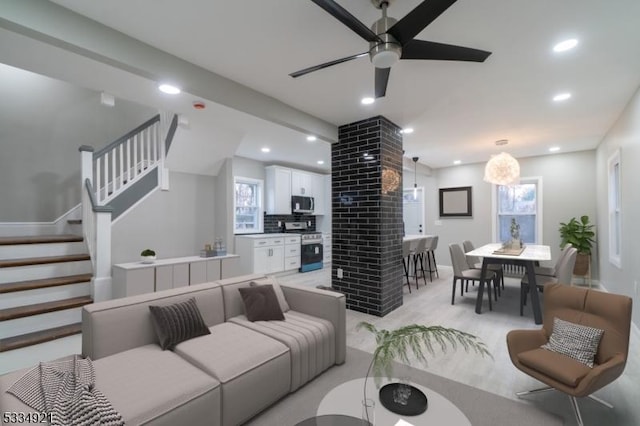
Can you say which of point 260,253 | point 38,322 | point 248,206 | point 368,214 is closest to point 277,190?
point 248,206

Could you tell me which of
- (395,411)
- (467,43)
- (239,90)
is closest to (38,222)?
(239,90)

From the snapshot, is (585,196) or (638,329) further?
(585,196)

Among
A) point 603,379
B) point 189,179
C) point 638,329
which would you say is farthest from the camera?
point 189,179

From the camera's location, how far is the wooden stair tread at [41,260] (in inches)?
122

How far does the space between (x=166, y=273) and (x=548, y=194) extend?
285 inches

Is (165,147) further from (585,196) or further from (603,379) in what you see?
(585,196)

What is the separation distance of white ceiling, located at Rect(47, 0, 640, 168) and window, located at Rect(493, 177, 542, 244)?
2.24 m

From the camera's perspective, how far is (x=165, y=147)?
4664 millimetres

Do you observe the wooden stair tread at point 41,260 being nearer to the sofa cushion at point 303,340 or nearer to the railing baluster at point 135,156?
the railing baluster at point 135,156

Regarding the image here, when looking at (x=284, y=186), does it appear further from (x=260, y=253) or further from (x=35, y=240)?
(x=35, y=240)

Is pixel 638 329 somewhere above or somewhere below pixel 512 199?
below

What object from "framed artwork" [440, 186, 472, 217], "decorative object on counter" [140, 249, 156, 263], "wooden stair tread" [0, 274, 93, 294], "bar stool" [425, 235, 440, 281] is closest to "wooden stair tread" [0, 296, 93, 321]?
"wooden stair tread" [0, 274, 93, 294]

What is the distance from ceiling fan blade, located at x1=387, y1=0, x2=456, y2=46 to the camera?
55.5 inches

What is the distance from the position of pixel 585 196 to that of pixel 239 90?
6.70 meters
